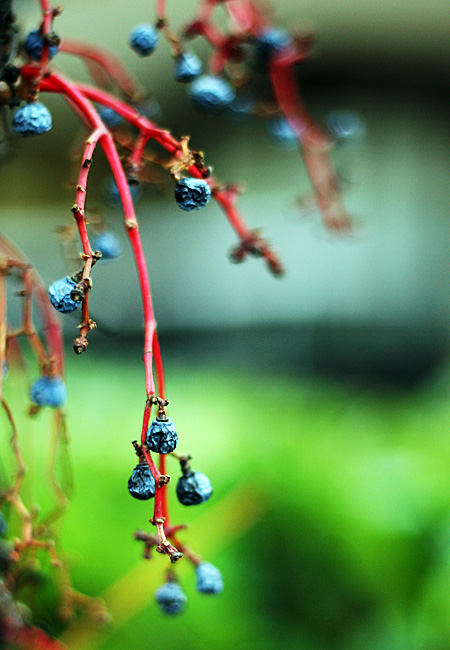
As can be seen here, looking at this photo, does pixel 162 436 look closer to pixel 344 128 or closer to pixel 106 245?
pixel 106 245

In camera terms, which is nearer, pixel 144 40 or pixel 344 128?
pixel 144 40

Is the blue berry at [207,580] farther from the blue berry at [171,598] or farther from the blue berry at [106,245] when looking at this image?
the blue berry at [106,245]

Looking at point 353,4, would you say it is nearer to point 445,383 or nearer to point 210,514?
point 445,383

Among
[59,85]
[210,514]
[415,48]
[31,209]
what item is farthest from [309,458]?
[31,209]

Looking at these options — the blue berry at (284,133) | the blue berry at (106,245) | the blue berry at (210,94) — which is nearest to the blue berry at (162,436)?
the blue berry at (106,245)

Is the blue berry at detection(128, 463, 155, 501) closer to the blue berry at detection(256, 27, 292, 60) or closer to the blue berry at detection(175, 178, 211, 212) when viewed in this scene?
the blue berry at detection(175, 178, 211, 212)

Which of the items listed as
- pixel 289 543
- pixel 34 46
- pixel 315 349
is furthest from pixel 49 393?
pixel 315 349

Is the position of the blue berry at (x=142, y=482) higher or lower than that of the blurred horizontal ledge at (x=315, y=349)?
lower

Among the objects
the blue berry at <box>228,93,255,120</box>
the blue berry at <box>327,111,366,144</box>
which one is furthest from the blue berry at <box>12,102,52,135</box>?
the blue berry at <box>327,111,366,144</box>
